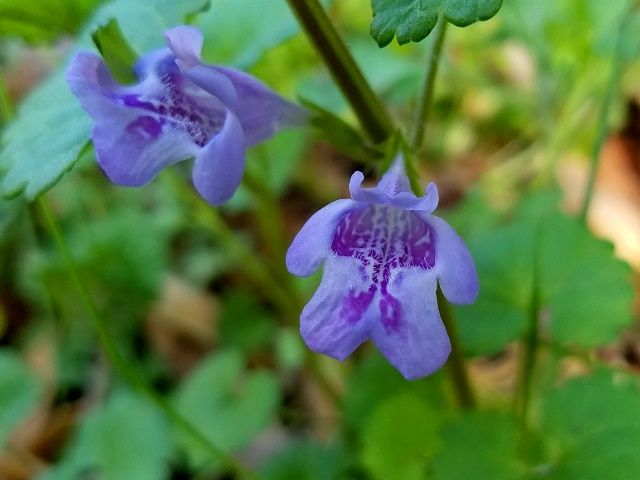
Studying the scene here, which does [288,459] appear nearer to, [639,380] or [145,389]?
[145,389]

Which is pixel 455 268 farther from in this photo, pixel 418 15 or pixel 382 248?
pixel 418 15

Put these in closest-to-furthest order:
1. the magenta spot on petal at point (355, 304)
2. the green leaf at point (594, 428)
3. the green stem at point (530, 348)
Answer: the magenta spot on petal at point (355, 304), the green leaf at point (594, 428), the green stem at point (530, 348)

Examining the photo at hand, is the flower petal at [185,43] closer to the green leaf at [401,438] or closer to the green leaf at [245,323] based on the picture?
the green leaf at [401,438]

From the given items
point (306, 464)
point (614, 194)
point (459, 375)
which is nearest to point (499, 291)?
point (459, 375)

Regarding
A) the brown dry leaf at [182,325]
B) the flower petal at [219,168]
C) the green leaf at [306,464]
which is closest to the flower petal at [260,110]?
the flower petal at [219,168]

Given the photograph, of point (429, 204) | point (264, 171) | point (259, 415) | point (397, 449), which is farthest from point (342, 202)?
point (259, 415)
